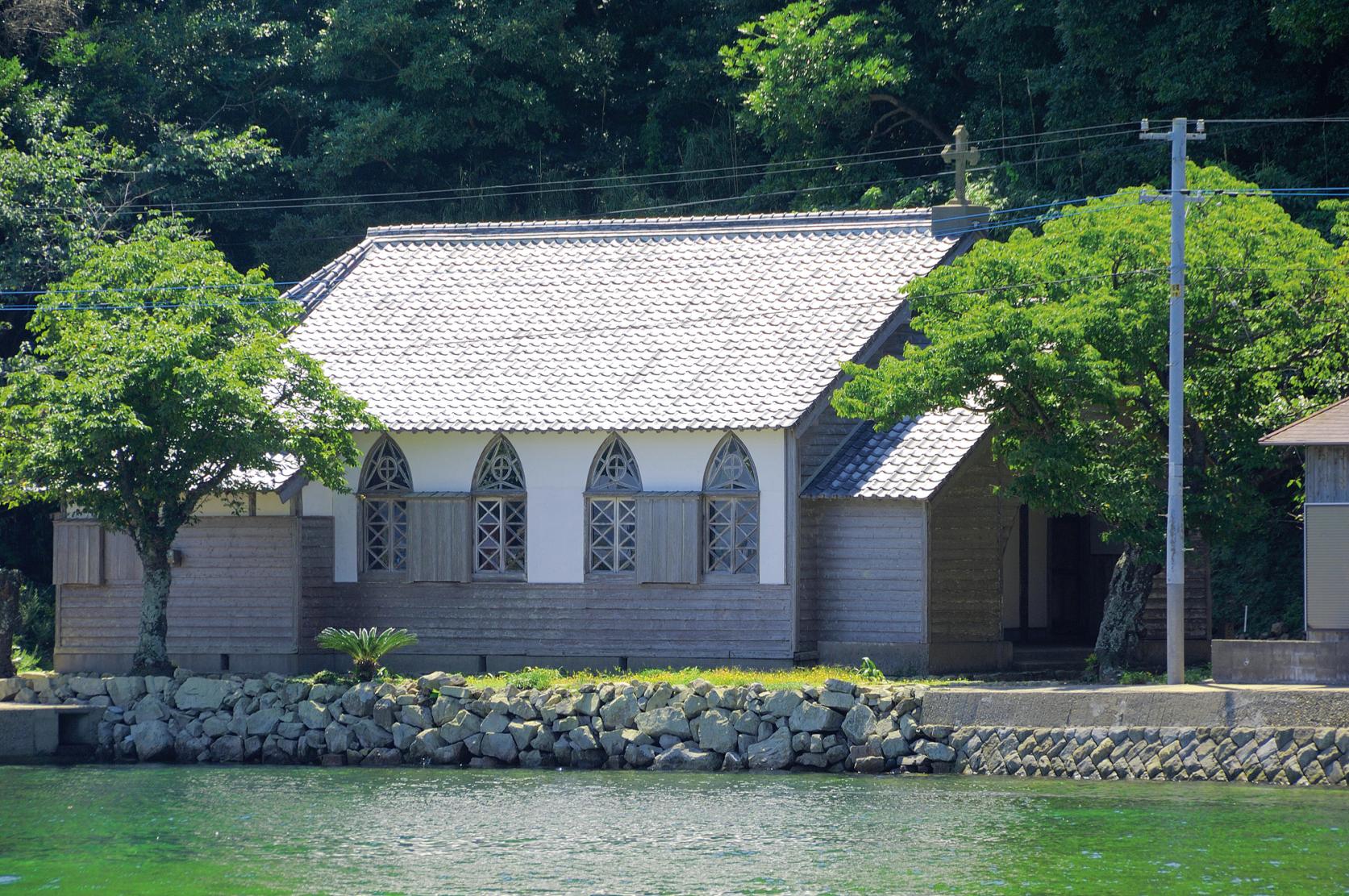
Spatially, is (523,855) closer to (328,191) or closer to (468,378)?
(468,378)

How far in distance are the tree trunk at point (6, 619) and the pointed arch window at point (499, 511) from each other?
7211 millimetres

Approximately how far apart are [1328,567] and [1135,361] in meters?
3.78

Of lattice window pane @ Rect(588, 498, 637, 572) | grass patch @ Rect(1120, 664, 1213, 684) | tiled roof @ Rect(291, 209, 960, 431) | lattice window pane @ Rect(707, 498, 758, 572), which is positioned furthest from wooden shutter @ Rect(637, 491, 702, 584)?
grass patch @ Rect(1120, 664, 1213, 684)

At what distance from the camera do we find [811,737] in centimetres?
2645

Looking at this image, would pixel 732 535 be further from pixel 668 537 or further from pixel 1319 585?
pixel 1319 585

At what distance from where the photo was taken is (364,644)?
96.4 feet

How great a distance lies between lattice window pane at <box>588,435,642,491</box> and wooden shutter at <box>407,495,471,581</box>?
219cm

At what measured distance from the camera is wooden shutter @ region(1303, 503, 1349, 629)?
2472 centimetres

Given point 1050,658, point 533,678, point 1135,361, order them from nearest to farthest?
point 1135,361
point 533,678
point 1050,658

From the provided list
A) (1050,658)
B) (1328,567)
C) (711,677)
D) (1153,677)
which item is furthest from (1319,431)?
(711,677)

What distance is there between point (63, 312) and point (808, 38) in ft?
61.2

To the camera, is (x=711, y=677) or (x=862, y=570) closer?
(x=711, y=677)

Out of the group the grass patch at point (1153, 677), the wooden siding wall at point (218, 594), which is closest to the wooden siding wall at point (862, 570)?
the grass patch at point (1153, 677)

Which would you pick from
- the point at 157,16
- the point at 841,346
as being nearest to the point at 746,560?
the point at 841,346
